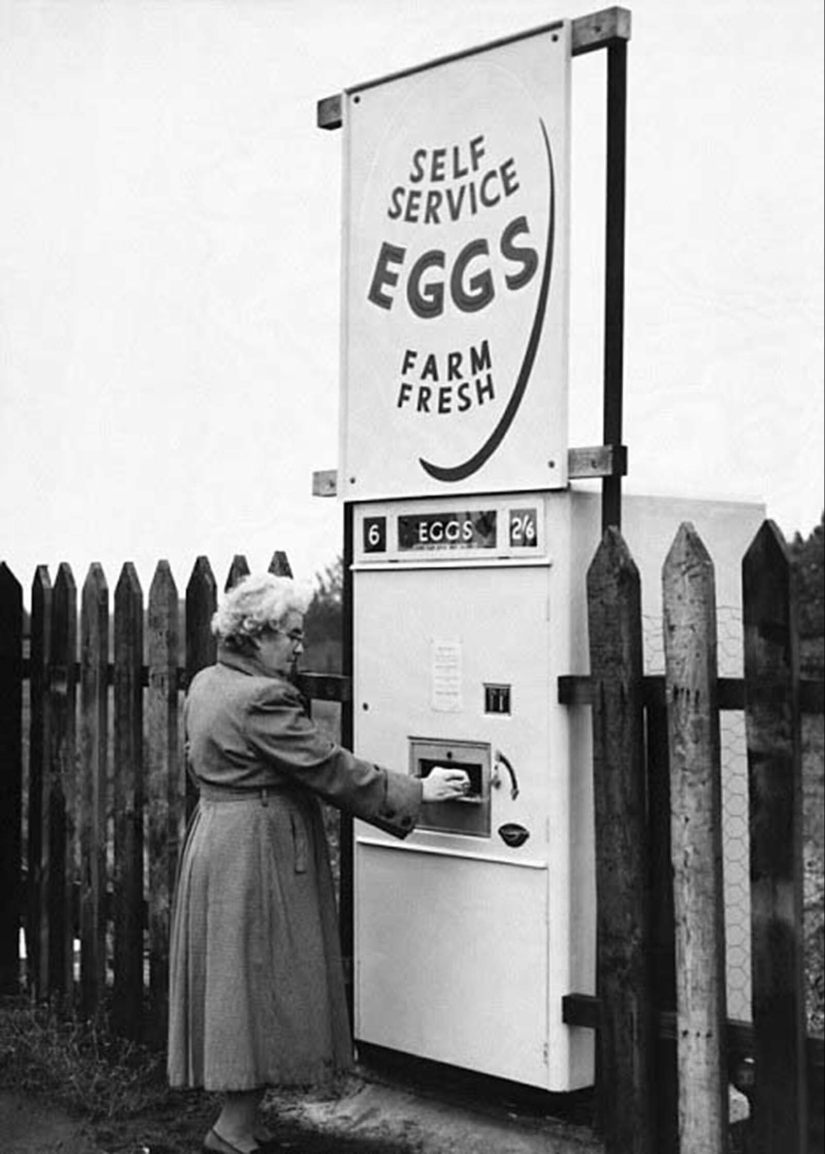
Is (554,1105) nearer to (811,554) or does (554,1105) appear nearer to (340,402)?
(811,554)

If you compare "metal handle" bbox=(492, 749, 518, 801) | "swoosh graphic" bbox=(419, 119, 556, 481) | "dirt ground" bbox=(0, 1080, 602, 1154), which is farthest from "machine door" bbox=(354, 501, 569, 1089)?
"dirt ground" bbox=(0, 1080, 602, 1154)

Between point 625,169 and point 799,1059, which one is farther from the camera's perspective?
point 625,169

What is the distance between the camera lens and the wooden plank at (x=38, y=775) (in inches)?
286

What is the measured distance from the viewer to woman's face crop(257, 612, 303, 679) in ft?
17.8

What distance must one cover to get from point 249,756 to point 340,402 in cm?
131

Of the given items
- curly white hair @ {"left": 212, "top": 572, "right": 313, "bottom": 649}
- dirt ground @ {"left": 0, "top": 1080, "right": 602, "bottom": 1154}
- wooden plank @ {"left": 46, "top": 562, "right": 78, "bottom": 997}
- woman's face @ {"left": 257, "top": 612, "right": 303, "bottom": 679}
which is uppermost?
curly white hair @ {"left": 212, "top": 572, "right": 313, "bottom": 649}

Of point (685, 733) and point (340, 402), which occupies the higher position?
point (340, 402)

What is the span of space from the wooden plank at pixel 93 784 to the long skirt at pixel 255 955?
1.54 metres

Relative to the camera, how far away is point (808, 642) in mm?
4742

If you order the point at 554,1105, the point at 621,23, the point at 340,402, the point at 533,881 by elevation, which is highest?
the point at 621,23

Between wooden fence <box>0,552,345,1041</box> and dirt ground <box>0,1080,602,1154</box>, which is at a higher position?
wooden fence <box>0,552,345,1041</box>

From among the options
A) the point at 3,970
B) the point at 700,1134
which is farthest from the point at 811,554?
the point at 3,970

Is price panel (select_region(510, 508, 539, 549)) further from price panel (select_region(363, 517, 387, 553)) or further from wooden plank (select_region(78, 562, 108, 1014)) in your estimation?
wooden plank (select_region(78, 562, 108, 1014))

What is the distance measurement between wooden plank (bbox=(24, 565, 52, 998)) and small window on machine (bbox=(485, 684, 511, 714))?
8.24 ft
